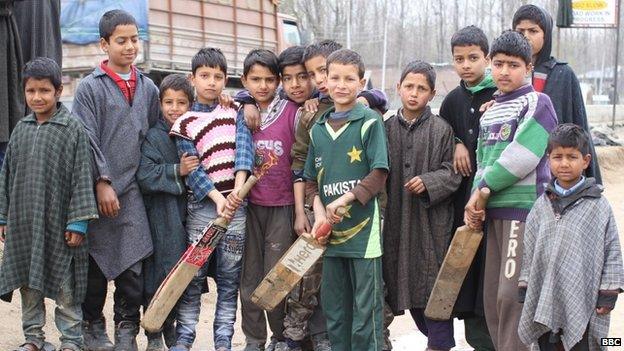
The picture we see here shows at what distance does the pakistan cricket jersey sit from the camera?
371cm

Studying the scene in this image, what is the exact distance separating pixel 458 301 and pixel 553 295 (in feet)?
2.26

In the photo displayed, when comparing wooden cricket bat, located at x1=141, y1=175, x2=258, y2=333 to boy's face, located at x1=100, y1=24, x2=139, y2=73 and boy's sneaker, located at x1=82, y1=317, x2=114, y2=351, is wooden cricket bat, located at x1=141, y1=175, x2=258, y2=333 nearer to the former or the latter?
boy's sneaker, located at x1=82, y1=317, x2=114, y2=351

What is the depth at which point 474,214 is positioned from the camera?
3709mm

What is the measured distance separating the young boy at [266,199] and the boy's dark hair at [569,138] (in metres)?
1.30

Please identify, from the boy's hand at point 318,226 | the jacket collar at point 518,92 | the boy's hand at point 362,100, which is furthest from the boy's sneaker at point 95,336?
the jacket collar at point 518,92

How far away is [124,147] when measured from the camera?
403 cm

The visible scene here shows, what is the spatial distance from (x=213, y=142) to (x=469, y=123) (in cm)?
130

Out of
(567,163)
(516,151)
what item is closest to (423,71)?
(516,151)

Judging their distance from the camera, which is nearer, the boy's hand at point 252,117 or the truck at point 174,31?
the boy's hand at point 252,117

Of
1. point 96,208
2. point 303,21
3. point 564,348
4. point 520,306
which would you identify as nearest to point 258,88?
point 96,208

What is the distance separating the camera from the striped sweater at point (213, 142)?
4.01 m

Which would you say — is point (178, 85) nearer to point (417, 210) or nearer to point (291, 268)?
point (291, 268)

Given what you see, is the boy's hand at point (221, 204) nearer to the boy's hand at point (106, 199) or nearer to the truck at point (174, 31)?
the boy's hand at point (106, 199)

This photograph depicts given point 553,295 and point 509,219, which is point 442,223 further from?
point 553,295
